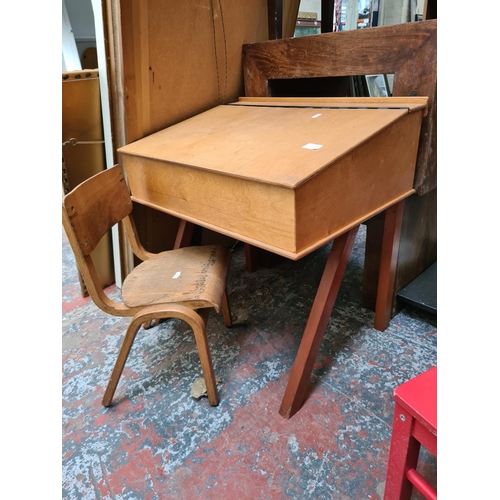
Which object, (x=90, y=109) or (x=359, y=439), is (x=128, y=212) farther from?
(x=359, y=439)

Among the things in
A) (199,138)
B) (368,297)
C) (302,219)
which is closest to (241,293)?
(368,297)

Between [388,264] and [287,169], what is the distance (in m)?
0.87

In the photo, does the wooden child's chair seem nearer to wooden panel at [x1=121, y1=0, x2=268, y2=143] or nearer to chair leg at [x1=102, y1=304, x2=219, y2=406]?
chair leg at [x1=102, y1=304, x2=219, y2=406]

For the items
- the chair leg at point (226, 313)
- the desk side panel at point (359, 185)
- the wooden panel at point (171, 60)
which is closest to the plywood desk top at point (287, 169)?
the desk side panel at point (359, 185)

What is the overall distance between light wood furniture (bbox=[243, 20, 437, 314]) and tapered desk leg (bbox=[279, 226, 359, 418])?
467 mm

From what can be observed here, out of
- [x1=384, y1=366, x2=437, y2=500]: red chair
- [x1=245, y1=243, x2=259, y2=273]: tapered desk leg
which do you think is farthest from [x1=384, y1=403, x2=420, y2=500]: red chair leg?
[x1=245, y1=243, x2=259, y2=273]: tapered desk leg

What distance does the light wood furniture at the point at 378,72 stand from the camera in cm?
145

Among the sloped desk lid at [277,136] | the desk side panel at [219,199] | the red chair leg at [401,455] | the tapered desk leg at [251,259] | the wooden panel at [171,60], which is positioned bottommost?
the tapered desk leg at [251,259]

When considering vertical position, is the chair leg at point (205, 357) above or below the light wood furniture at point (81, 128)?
below

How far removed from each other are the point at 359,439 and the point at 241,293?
41.5 inches

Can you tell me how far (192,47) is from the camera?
6.21 ft

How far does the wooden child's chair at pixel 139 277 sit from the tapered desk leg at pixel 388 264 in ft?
2.27

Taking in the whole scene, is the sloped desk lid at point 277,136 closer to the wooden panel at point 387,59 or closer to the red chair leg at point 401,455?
the wooden panel at point 387,59

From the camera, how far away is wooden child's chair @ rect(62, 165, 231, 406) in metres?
1.27
